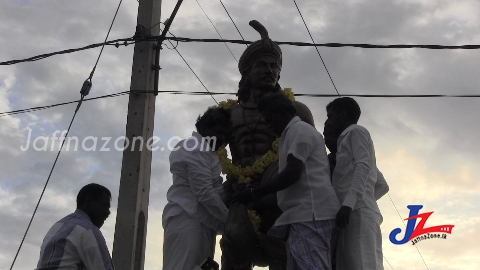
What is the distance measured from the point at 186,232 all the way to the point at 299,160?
110 cm

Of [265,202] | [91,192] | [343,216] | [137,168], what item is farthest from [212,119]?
[137,168]

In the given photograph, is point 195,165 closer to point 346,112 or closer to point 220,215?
point 220,215

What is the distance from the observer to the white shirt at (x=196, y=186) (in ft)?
17.7

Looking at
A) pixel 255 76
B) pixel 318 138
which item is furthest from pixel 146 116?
pixel 318 138

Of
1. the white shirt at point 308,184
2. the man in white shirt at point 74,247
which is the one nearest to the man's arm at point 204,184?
the white shirt at point 308,184

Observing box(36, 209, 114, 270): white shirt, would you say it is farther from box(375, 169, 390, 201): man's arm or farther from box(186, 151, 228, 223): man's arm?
box(375, 169, 390, 201): man's arm

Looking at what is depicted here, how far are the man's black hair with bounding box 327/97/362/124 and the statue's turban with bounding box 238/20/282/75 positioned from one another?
160 cm

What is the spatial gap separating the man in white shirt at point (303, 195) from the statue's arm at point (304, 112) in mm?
1614

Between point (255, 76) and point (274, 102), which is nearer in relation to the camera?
point (274, 102)

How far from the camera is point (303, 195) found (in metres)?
4.91

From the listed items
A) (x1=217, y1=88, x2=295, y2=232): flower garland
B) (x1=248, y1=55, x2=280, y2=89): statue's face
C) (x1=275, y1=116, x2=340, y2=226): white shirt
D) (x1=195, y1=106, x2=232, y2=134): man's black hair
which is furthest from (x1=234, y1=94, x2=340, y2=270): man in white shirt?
(x1=248, y1=55, x2=280, y2=89): statue's face

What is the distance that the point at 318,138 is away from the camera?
506cm

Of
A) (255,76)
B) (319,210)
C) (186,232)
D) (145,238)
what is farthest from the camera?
(145,238)

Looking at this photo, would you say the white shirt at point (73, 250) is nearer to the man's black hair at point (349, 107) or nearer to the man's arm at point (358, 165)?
the man's arm at point (358, 165)
